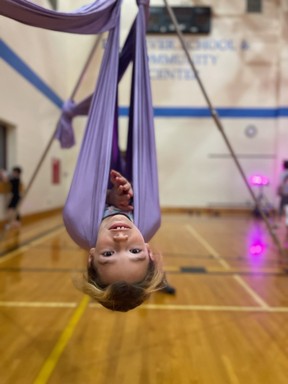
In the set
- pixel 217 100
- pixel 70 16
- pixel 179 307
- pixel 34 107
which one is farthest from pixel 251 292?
pixel 217 100

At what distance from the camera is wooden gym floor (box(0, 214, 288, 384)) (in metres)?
1.70

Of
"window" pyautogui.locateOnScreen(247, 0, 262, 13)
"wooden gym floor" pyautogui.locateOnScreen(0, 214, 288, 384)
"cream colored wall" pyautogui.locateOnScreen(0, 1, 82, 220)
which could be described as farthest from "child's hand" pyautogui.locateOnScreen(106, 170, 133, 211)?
"window" pyautogui.locateOnScreen(247, 0, 262, 13)

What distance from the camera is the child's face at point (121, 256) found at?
143 cm

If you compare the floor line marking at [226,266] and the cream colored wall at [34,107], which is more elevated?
the cream colored wall at [34,107]

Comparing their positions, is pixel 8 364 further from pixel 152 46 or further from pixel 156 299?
pixel 152 46

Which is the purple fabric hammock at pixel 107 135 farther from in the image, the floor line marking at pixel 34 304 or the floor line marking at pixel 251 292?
the floor line marking at pixel 251 292

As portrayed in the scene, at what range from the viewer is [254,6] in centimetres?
873

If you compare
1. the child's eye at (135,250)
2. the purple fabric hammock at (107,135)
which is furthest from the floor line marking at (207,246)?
the child's eye at (135,250)

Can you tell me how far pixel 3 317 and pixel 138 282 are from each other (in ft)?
3.97

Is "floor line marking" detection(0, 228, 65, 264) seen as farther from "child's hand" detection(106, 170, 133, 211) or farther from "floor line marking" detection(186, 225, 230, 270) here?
"child's hand" detection(106, 170, 133, 211)

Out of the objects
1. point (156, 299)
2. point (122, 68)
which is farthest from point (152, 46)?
point (156, 299)

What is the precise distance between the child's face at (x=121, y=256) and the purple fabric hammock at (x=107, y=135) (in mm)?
210

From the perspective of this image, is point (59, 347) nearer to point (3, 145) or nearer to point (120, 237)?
point (120, 237)

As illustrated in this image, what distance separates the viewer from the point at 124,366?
5.75 feet
